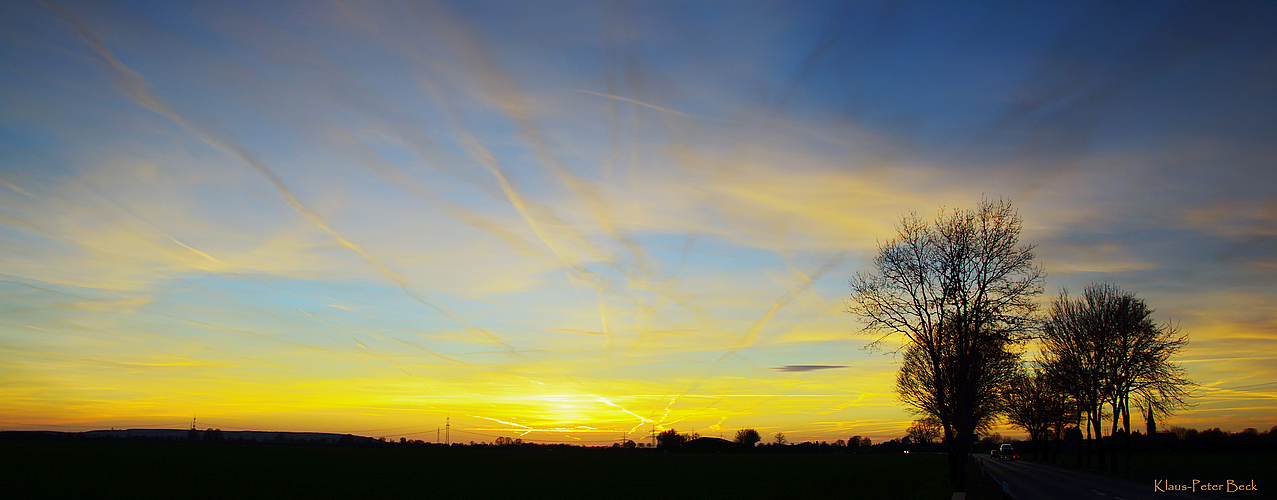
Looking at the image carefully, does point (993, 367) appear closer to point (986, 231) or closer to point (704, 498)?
point (986, 231)

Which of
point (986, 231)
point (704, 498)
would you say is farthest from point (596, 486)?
point (986, 231)

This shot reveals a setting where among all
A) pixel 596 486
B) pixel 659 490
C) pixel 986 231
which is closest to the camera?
pixel 986 231

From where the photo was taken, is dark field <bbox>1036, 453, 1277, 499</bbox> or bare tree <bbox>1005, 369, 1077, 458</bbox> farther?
bare tree <bbox>1005, 369, 1077, 458</bbox>

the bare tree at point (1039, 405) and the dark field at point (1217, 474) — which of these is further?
the bare tree at point (1039, 405)

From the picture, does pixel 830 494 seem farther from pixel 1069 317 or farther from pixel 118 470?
pixel 118 470

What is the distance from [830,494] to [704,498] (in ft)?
24.1

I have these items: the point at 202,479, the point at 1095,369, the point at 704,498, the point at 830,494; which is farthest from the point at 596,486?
the point at 1095,369

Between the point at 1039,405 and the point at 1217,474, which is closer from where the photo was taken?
the point at 1217,474

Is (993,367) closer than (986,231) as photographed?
No

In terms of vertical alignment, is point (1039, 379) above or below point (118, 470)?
above

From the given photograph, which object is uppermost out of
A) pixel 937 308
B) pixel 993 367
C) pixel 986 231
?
pixel 986 231

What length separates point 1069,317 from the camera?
54.9 metres

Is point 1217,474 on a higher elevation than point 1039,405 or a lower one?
lower

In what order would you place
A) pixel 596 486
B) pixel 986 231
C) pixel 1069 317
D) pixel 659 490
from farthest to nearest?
pixel 1069 317
pixel 596 486
pixel 659 490
pixel 986 231
